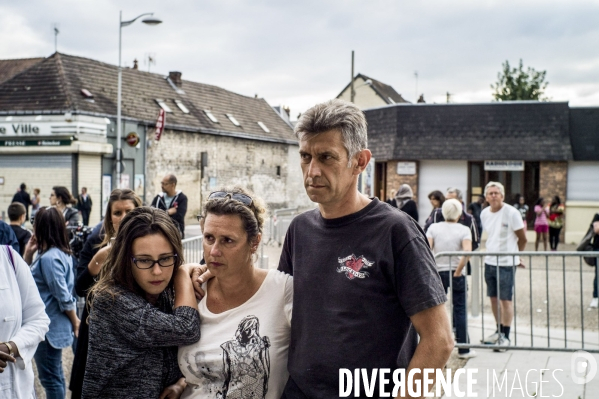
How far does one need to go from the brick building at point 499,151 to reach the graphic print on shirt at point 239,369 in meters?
22.8

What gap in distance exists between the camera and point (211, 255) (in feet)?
8.46

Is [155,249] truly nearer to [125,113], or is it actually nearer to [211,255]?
[211,255]

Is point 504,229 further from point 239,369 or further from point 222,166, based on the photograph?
point 222,166

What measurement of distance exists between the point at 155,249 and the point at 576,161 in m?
24.1

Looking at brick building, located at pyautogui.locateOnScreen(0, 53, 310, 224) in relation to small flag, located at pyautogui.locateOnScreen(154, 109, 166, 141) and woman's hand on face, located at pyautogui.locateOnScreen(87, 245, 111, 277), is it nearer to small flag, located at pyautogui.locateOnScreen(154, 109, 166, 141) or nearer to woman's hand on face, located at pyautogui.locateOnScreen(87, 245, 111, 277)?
small flag, located at pyautogui.locateOnScreen(154, 109, 166, 141)

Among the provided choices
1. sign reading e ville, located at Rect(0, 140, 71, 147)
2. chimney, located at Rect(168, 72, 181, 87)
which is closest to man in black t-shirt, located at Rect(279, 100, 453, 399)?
sign reading e ville, located at Rect(0, 140, 71, 147)

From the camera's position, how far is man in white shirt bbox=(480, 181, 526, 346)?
7387 mm

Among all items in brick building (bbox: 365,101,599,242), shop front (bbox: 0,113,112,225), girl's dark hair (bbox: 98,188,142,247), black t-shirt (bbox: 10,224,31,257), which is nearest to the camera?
girl's dark hair (bbox: 98,188,142,247)

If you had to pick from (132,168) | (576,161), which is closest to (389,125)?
(576,161)

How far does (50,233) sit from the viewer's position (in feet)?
17.3

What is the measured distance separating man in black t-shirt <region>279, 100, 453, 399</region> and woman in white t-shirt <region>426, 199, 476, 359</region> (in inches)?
192

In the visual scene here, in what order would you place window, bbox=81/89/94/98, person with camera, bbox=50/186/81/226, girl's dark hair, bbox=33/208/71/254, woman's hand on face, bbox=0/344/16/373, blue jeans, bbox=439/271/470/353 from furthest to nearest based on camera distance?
window, bbox=81/89/94/98 → person with camera, bbox=50/186/81/226 → blue jeans, bbox=439/271/470/353 → girl's dark hair, bbox=33/208/71/254 → woman's hand on face, bbox=0/344/16/373

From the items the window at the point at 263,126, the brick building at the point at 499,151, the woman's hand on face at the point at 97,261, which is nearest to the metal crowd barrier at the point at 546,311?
the woman's hand on face at the point at 97,261

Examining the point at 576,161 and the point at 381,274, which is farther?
the point at 576,161
